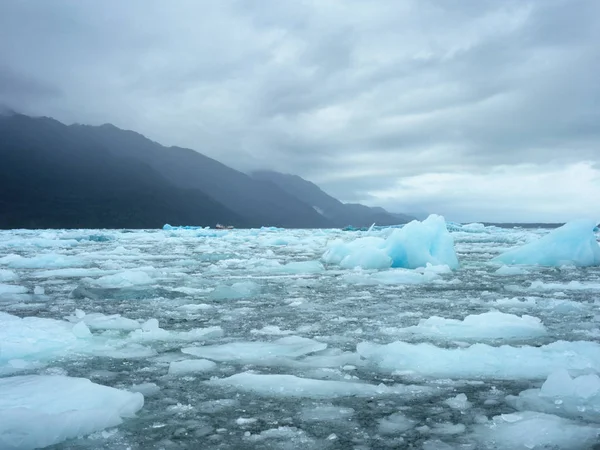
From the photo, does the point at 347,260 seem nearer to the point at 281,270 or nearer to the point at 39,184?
the point at 281,270

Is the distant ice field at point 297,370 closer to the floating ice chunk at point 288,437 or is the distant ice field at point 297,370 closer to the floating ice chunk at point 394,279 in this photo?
the floating ice chunk at point 288,437

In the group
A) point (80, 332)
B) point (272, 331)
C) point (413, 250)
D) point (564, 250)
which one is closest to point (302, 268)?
point (413, 250)

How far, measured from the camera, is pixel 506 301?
6.05 metres

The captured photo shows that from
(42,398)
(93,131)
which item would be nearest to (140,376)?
(42,398)

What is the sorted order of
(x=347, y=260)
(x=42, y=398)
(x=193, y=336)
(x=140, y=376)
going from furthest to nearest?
(x=347, y=260), (x=193, y=336), (x=140, y=376), (x=42, y=398)

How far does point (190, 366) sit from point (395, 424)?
163 cm

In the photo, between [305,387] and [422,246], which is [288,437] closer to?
[305,387]

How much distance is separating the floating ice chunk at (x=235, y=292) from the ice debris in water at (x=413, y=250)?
183 inches

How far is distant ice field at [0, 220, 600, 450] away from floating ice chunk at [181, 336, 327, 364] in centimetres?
2

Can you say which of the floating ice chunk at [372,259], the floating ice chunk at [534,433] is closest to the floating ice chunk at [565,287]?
the floating ice chunk at [372,259]

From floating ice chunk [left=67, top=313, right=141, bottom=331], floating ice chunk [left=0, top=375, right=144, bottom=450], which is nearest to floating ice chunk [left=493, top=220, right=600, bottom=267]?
floating ice chunk [left=67, top=313, right=141, bottom=331]

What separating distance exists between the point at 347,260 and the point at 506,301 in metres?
6.06

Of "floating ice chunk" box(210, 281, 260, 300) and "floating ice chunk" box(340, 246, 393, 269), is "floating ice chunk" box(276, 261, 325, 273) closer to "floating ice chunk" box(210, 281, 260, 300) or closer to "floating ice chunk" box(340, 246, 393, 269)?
"floating ice chunk" box(340, 246, 393, 269)

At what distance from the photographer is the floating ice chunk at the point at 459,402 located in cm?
262
